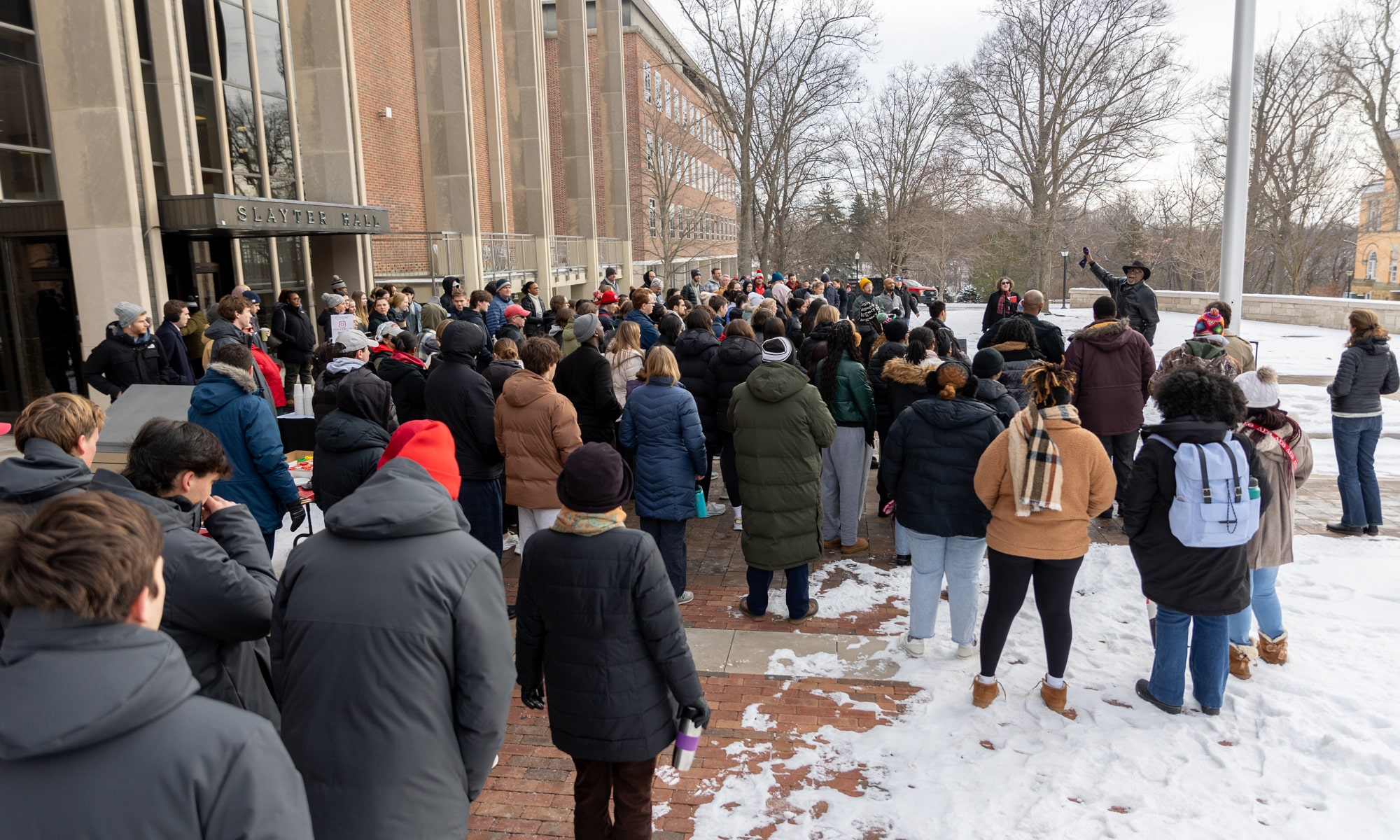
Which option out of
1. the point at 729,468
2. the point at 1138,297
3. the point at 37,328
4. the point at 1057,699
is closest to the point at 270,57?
the point at 37,328

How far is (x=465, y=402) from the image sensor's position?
6367mm

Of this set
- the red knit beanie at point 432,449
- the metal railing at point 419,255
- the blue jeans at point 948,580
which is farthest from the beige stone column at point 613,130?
the red knit beanie at point 432,449

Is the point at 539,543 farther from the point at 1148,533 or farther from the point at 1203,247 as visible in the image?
the point at 1203,247

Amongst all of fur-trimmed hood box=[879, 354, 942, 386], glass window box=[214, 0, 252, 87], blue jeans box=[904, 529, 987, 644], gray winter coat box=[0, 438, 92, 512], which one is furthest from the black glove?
glass window box=[214, 0, 252, 87]

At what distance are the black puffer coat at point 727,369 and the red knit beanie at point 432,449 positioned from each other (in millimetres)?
4374

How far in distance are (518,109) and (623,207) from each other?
9572 mm

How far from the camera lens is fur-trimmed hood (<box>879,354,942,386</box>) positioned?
22.1 feet

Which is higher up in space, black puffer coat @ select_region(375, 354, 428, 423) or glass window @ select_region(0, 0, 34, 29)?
glass window @ select_region(0, 0, 34, 29)

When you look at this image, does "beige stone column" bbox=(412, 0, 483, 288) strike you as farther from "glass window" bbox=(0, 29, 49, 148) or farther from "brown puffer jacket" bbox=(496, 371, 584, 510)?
"brown puffer jacket" bbox=(496, 371, 584, 510)

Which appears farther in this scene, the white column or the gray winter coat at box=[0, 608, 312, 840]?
the white column

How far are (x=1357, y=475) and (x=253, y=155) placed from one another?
1737cm

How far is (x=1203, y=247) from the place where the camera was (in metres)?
42.8

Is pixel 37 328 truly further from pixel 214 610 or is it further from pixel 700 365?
pixel 214 610

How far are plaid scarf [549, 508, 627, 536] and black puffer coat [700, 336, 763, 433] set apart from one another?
4.13m
